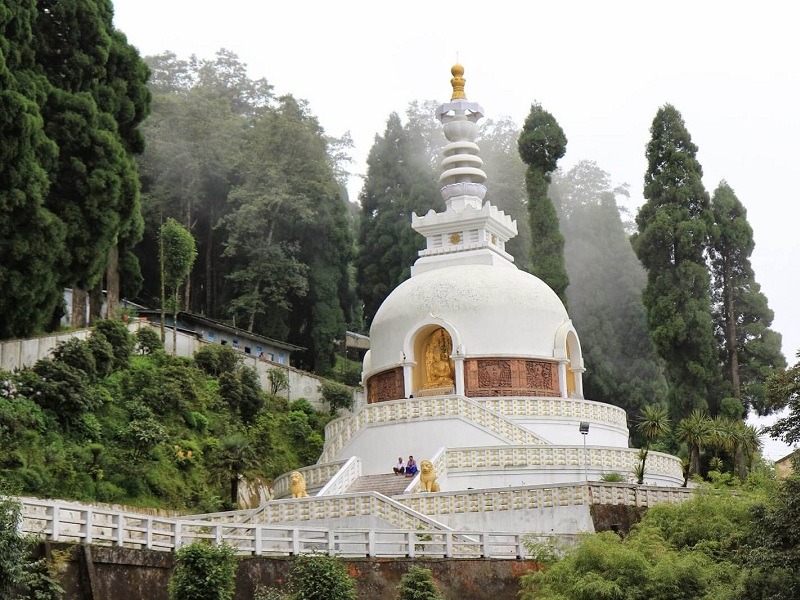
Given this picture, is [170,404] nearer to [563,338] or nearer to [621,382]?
[563,338]

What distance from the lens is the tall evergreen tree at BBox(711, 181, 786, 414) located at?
45344 mm

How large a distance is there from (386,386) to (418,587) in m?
17.1

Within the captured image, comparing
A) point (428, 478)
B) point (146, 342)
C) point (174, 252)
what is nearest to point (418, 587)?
point (428, 478)

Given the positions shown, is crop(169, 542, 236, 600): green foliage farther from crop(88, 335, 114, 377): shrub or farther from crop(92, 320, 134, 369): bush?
crop(92, 320, 134, 369): bush

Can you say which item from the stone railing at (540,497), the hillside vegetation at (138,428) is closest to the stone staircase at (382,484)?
the stone railing at (540,497)

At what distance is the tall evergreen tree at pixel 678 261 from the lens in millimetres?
44375

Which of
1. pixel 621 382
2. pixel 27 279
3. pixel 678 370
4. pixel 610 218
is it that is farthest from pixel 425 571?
pixel 610 218

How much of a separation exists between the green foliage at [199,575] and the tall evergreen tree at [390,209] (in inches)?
1380

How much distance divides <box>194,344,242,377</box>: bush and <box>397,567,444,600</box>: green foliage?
2055 centimetres

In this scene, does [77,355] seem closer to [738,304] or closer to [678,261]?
[678,261]

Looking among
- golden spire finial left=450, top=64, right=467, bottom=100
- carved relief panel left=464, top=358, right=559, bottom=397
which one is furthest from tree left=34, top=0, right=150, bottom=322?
golden spire finial left=450, top=64, right=467, bottom=100

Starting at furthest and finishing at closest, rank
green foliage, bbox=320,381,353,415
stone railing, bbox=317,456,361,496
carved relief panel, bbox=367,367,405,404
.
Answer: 1. green foliage, bbox=320,381,353,415
2. carved relief panel, bbox=367,367,405,404
3. stone railing, bbox=317,456,361,496

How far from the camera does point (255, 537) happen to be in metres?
22.9

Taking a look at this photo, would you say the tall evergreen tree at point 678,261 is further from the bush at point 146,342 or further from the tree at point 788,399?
the tree at point 788,399
